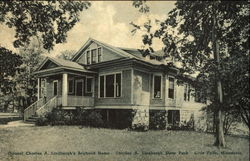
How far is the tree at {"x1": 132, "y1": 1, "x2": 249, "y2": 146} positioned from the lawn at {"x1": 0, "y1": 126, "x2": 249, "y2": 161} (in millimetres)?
869

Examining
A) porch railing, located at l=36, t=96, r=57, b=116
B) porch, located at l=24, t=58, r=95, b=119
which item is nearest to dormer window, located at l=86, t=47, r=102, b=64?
porch, located at l=24, t=58, r=95, b=119

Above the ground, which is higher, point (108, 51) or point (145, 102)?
point (108, 51)

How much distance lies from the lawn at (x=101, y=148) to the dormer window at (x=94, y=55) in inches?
304

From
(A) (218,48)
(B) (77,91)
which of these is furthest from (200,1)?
(B) (77,91)

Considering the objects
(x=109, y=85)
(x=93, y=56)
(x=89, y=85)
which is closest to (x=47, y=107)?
(x=89, y=85)

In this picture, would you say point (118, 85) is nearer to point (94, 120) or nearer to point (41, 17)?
point (94, 120)

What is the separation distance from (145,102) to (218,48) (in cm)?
888

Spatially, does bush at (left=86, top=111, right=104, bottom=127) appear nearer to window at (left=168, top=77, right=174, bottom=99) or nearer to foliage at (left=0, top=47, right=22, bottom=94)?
window at (left=168, top=77, right=174, bottom=99)

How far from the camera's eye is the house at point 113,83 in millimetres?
16000

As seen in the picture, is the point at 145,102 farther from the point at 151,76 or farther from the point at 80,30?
the point at 80,30

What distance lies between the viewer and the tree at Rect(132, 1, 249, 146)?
6.92 meters

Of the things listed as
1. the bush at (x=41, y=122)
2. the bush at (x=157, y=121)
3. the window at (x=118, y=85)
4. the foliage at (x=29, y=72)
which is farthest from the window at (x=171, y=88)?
the foliage at (x=29, y=72)

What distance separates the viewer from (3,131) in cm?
1199

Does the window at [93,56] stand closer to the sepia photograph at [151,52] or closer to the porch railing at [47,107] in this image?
the porch railing at [47,107]
